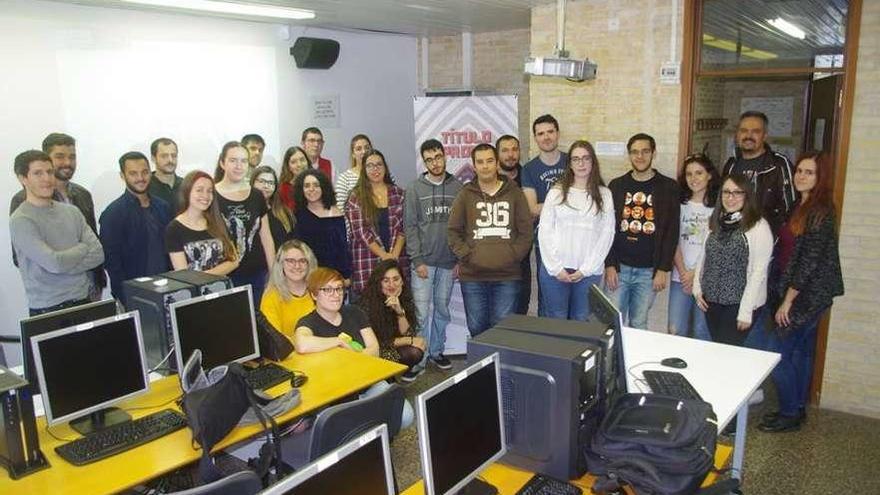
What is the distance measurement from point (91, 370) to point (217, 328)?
61cm

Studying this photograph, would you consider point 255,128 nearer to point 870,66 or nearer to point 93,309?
point 93,309

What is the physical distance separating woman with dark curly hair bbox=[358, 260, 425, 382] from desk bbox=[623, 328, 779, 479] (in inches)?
64.5

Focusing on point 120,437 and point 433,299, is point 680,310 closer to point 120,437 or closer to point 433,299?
point 433,299

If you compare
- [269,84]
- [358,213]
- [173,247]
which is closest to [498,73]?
[269,84]

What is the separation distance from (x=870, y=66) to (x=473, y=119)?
3.35m

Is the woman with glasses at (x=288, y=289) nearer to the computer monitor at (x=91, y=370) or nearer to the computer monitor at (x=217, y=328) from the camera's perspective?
→ the computer monitor at (x=217, y=328)

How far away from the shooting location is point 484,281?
4965 mm

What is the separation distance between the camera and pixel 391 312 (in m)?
4.77

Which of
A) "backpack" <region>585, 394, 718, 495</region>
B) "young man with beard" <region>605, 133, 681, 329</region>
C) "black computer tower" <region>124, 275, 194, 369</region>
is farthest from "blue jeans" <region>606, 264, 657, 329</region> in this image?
"black computer tower" <region>124, 275, 194, 369</region>

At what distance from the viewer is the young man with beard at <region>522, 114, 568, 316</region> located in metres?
5.20

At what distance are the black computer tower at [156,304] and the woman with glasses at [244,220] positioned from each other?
1223 mm

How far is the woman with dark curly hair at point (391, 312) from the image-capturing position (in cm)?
469

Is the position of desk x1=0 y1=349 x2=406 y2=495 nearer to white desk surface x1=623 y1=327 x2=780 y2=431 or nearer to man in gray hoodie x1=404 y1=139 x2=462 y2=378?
white desk surface x1=623 y1=327 x2=780 y2=431

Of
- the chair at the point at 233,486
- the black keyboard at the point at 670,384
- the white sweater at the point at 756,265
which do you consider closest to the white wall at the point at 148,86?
the chair at the point at 233,486
